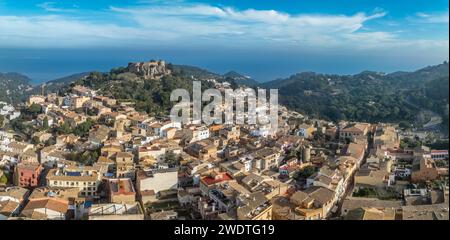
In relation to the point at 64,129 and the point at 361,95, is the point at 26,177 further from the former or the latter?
the point at 361,95

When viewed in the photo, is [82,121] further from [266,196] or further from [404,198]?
[404,198]

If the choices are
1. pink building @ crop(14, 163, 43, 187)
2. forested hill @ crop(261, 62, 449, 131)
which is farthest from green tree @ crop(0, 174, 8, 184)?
forested hill @ crop(261, 62, 449, 131)

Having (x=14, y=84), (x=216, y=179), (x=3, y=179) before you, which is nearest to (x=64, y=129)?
(x=3, y=179)

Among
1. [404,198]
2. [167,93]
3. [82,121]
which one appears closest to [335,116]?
[167,93]

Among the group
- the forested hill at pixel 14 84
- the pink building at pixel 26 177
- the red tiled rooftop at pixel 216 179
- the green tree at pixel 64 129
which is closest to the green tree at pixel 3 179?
the pink building at pixel 26 177

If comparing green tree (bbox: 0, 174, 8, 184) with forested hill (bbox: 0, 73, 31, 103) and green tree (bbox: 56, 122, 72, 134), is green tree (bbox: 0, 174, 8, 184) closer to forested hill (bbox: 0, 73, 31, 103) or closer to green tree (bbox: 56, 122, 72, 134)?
green tree (bbox: 56, 122, 72, 134)

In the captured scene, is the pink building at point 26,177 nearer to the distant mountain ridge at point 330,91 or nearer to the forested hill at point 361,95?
the distant mountain ridge at point 330,91

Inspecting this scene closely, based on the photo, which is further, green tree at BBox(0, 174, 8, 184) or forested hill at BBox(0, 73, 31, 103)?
forested hill at BBox(0, 73, 31, 103)
